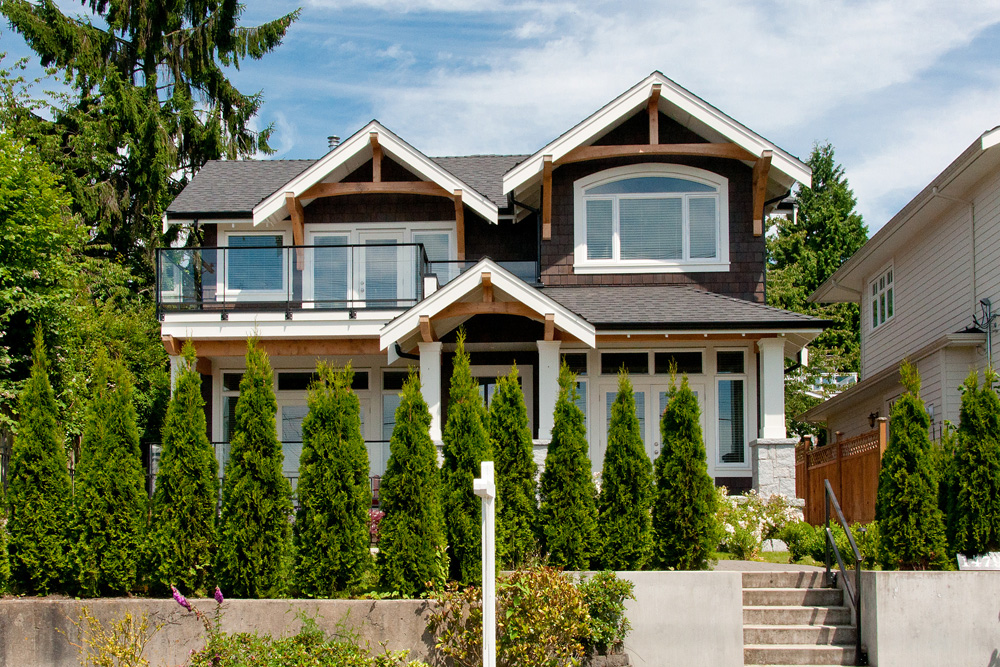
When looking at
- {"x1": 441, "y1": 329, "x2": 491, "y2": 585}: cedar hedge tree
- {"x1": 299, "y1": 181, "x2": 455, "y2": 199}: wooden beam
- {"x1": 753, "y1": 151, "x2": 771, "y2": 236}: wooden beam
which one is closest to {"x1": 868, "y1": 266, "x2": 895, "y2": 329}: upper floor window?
{"x1": 753, "y1": 151, "x2": 771, "y2": 236}: wooden beam

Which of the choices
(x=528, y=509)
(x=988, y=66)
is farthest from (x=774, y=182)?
(x=528, y=509)

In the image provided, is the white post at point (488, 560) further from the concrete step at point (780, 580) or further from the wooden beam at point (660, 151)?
the wooden beam at point (660, 151)

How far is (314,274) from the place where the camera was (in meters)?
17.3

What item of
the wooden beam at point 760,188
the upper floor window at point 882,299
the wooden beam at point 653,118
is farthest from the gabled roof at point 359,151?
the upper floor window at point 882,299

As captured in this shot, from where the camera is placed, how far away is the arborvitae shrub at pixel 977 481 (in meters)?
9.95

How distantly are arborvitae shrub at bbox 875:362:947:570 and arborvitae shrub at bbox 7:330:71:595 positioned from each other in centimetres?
797

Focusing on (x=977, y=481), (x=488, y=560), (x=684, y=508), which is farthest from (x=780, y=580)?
(x=488, y=560)

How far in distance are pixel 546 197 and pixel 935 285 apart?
7178mm

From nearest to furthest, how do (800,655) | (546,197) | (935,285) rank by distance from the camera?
(800,655)
(546,197)
(935,285)

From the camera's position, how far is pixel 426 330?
572 inches

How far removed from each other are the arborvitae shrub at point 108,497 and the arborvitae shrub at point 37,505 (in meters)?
0.17

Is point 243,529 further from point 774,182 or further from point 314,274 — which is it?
point 774,182

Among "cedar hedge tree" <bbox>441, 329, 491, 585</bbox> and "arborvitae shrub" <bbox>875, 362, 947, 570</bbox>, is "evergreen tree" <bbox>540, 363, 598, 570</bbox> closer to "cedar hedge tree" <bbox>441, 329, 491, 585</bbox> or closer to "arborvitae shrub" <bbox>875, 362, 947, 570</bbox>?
"cedar hedge tree" <bbox>441, 329, 491, 585</bbox>

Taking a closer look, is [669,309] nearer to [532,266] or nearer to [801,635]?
[532,266]
